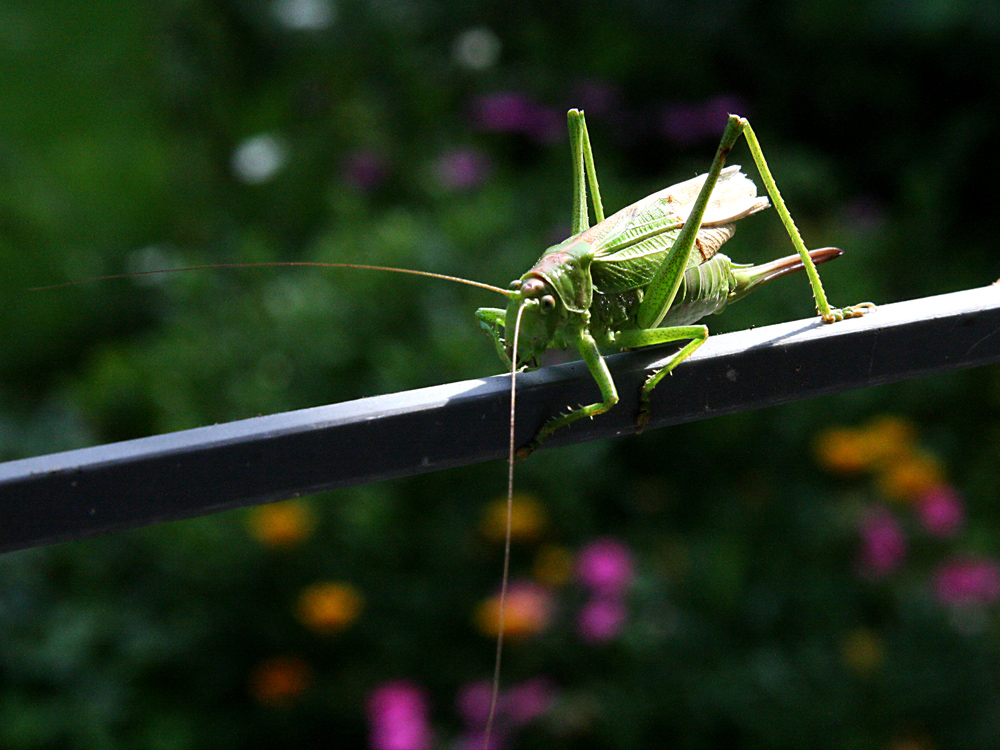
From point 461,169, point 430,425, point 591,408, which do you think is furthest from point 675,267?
point 461,169

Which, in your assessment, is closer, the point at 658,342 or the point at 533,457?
the point at 658,342

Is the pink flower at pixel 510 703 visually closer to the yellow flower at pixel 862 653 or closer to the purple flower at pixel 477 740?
the purple flower at pixel 477 740

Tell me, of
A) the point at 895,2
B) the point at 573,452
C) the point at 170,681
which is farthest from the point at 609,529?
the point at 895,2

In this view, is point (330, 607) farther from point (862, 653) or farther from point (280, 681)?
point (862, 653)

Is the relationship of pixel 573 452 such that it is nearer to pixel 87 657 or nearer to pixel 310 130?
pixel 87 657

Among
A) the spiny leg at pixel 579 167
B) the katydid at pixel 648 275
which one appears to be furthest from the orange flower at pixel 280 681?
the spiny leg at pixel 579 167

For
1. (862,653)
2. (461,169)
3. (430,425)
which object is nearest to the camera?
(430,425)

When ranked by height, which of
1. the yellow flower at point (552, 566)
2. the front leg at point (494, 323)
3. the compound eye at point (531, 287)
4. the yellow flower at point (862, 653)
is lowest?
the yellow flower at point (862, 653)
